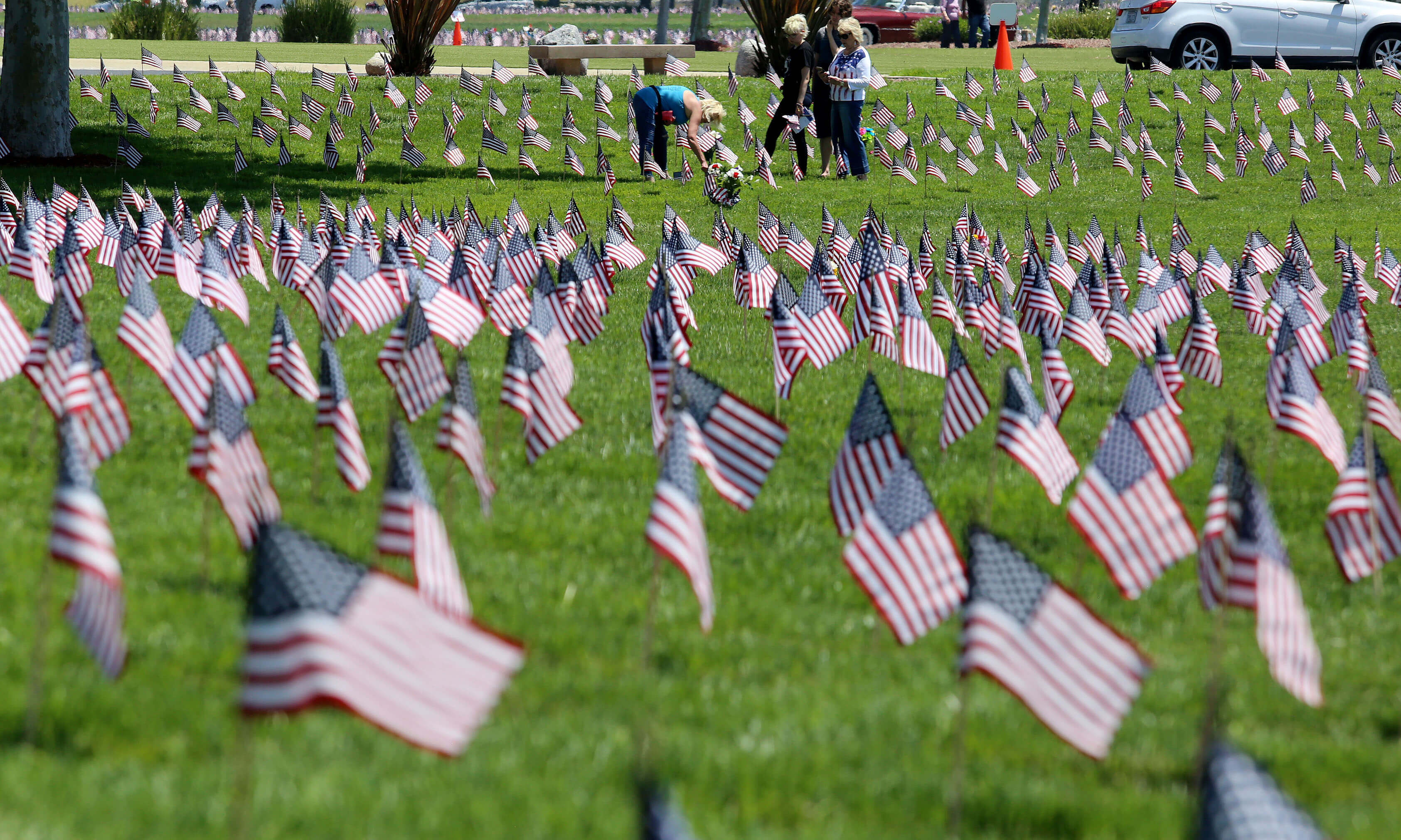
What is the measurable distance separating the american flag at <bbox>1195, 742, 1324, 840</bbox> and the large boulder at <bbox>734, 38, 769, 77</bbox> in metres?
29.8

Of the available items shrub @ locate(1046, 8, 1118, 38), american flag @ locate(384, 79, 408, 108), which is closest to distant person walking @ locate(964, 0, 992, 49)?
shrub @ locate(1046, 8, 1118, 38)

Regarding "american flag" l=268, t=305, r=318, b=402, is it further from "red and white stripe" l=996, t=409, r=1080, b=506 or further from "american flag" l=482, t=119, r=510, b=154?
"american flag" l=482, t=119, r=510, b=154

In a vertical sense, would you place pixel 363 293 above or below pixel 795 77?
above

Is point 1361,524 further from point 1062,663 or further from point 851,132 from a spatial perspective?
point 851,132

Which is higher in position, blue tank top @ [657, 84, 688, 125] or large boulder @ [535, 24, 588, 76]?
blue tank top @ [657, 84, 688, 125]

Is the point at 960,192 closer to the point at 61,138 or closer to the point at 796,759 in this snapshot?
the point at 61,138

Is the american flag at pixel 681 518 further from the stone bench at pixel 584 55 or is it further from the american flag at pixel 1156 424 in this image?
the stone bench at pixel 584 55

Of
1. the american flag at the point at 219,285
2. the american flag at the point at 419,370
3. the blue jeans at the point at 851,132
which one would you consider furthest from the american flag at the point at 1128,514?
the blue jeans at the point at 851,132

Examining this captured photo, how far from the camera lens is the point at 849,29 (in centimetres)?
2150

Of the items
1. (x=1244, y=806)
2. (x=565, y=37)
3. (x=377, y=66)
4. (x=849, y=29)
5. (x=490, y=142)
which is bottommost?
(x=565, y=37)

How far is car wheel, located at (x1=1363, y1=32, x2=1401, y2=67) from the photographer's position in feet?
102

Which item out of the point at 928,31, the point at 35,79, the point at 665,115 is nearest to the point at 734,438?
the point at 665,115

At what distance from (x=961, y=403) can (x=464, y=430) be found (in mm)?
2960

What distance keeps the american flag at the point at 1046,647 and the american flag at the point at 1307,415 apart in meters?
3.46
